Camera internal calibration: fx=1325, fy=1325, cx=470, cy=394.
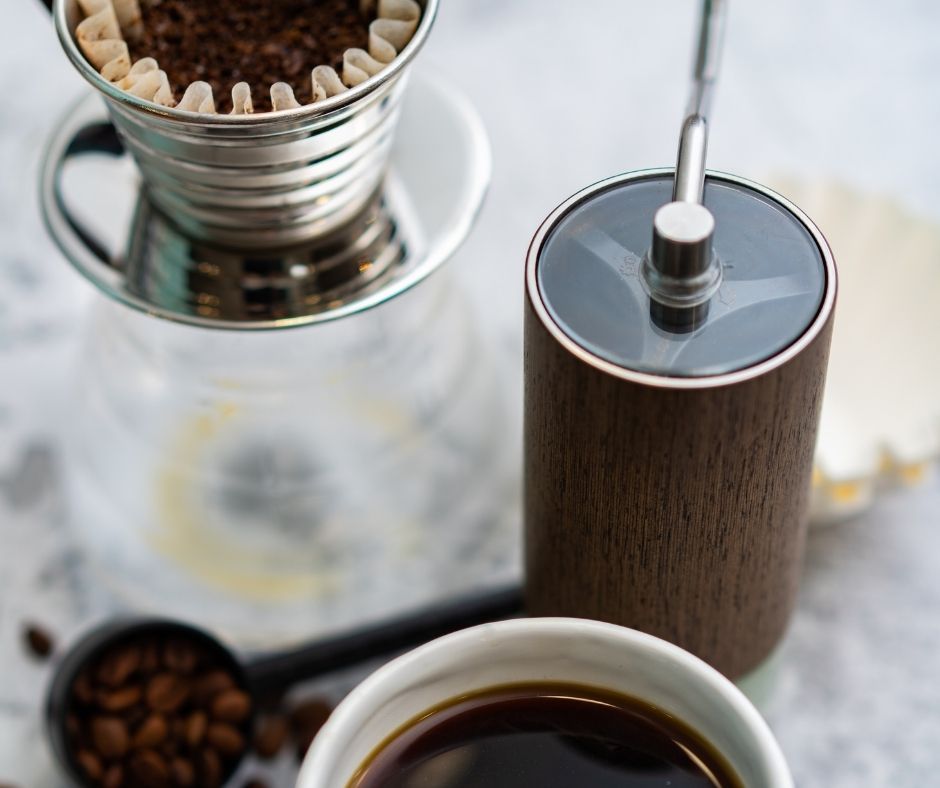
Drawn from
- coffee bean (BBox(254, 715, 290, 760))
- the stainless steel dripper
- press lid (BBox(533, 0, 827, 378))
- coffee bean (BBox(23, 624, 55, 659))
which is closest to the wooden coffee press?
press lid (BBox(533, 0, 827, 378))

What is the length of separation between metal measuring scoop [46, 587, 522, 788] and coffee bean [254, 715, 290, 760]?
11 millimetres

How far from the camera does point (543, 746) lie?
46cm

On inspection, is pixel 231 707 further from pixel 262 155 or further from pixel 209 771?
pixel 262 155

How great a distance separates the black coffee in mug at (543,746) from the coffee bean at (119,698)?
0.19 meters

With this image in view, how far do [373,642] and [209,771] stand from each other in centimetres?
10

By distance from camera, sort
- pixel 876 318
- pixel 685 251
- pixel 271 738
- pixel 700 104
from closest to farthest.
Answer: pixel 685 251, pixel 700 104, pixel 271 738, pixel 876 318

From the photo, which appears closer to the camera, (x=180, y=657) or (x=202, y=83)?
(x=202, y=83)

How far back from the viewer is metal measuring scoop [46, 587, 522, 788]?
1.97ft

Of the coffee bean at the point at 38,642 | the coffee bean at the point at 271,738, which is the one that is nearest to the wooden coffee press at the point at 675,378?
the coffee bean at the point at 271,738

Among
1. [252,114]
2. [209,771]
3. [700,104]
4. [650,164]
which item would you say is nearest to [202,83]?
[252,114]

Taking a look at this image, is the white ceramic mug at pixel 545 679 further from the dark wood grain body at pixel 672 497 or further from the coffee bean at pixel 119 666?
the coffee bean at pixel 119 666

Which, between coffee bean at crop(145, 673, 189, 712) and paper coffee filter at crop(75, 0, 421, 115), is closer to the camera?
paper coffee filter at crop(75, 0, 421, 115)

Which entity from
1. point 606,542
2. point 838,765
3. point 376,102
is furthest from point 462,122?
point 838,765

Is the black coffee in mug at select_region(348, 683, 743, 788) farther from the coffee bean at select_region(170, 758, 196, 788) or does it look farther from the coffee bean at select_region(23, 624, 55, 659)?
the coffee bean at select_region(23, 624, 55, 659)
